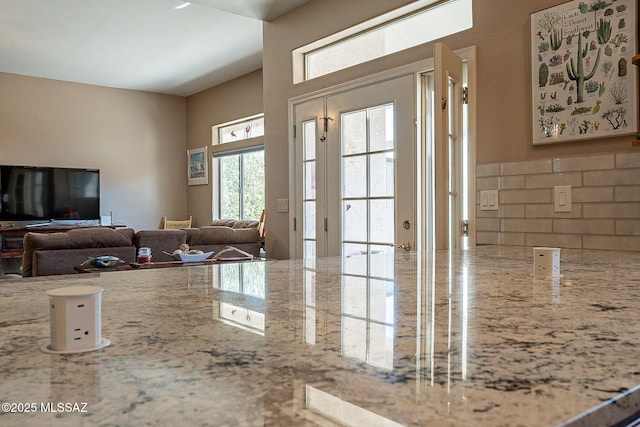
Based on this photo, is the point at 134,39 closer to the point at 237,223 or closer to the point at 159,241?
the point at 237,223

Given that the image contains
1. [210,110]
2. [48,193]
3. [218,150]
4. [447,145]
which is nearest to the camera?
[447,145]

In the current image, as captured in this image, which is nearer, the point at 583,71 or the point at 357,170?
the point at 583,71

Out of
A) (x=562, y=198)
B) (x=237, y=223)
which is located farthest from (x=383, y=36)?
(x=237, y=223)

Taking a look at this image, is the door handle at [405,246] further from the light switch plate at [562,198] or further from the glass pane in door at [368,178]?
the light switch plate at [562,198]

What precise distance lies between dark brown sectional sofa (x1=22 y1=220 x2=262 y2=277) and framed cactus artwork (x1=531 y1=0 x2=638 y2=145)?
2.71m

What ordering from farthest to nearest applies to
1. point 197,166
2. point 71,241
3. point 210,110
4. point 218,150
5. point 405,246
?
point 197,166
point 210,110
point 218,150
point 71,241
point 405,246

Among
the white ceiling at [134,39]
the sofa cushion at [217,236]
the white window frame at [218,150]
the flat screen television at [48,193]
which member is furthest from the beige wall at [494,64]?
the flat screen television at [48,193]

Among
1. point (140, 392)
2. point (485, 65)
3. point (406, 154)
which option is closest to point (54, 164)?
point (406, 154)

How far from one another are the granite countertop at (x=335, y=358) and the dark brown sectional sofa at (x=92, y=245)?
2.45 metres

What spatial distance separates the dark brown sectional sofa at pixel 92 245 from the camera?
10.7 feet

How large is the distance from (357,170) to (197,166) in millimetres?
4995

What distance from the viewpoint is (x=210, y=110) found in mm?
7703

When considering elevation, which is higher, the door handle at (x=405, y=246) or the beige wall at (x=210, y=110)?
the beige wall at (x=210, y=110)

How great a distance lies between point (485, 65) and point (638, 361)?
94.0 inches
